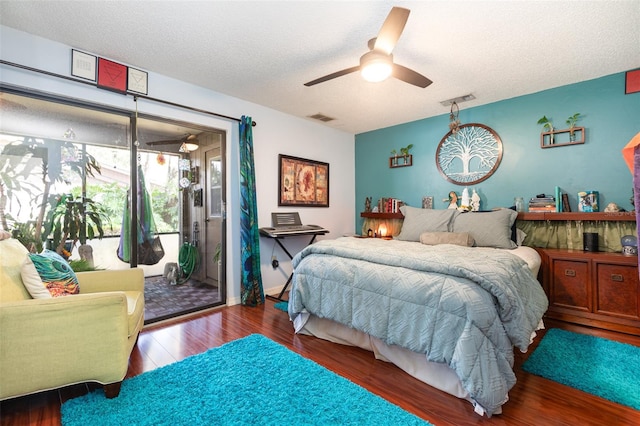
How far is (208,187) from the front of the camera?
3443mm

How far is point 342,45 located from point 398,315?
2114 millimetres

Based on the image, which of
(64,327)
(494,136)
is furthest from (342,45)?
(64,327)

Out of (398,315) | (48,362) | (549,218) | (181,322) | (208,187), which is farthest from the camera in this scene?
(208,187)

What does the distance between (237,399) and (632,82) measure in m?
4.28

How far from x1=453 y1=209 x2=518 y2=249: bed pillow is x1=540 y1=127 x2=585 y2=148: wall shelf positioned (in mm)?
880

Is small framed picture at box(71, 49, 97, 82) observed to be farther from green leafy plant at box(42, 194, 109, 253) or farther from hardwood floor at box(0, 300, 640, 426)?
hardwood floor at box(0, 300, 640, 426)

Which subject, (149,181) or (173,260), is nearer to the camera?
(149,181)

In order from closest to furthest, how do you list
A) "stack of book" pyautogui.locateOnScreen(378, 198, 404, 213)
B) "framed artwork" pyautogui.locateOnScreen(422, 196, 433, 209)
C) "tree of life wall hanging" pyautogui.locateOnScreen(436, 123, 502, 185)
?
1. "tree of life wall hanging" pyautogui.locateOnScreen(436, 123, 502, 185)
2. "framed artwork" pyautogui.locateOnScreen(422, 196, 433, 209)
3. "stack of book" pyautogui.locateOnScreen(378, 198, 404, 213)

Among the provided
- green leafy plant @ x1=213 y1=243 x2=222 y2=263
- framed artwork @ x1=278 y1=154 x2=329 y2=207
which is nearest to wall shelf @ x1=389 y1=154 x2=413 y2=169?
framed artwork @ x1=278 y1=154 x2=329 y2=207

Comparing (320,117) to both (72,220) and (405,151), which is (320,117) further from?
(72,220)

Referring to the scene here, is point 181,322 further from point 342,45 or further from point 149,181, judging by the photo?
point 342,45

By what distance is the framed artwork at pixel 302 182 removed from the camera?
13.3 feet

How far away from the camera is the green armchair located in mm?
1513

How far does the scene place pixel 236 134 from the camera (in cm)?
354
